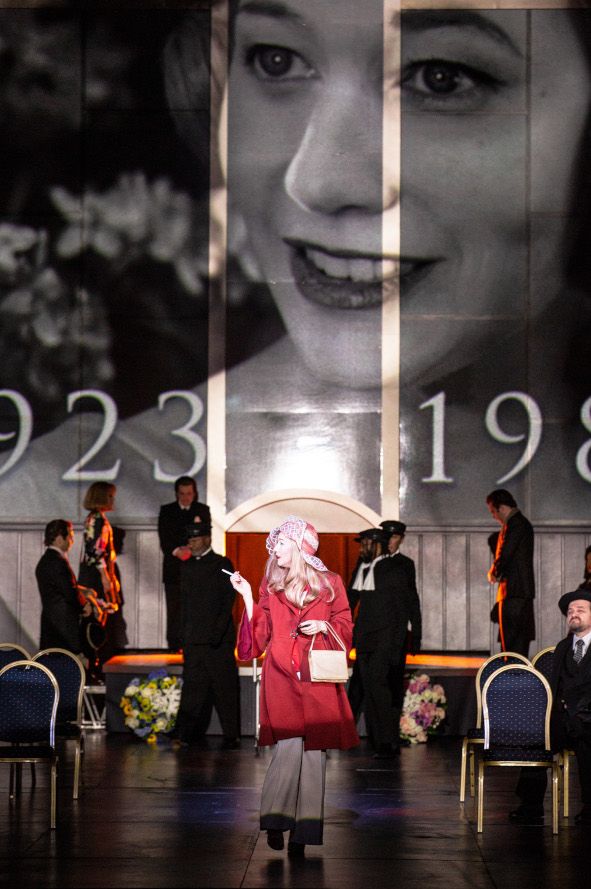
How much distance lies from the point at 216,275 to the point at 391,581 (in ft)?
15.0

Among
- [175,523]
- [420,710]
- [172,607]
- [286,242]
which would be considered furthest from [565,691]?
[286,242]

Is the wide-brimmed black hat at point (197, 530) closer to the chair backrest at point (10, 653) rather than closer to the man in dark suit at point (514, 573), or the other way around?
the chair backrest at point (10, 653)

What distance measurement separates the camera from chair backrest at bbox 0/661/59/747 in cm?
791

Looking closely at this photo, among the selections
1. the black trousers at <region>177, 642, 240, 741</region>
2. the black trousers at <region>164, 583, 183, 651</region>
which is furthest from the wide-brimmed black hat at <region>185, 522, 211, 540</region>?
the black trousers at <region>164, 583, 183, 651</region>

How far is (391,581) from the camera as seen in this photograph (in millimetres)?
10570

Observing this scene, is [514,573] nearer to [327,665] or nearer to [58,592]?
[58,592]

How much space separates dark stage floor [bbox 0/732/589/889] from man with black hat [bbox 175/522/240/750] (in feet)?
2.51

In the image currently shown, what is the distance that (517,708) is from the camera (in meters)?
7.75

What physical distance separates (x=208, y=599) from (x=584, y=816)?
371cm

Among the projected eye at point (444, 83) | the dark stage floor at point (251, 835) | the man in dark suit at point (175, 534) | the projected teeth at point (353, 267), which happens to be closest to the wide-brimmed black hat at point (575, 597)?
the dark stage floor at point (251, 835)

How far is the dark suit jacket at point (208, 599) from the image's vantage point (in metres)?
10.6

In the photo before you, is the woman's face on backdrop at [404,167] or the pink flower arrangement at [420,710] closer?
the pink flower arrangement at [420,710]

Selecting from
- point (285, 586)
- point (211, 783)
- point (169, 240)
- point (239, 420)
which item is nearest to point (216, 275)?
point (169, 240)

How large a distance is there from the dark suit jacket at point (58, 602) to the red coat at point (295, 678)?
15.0ft
